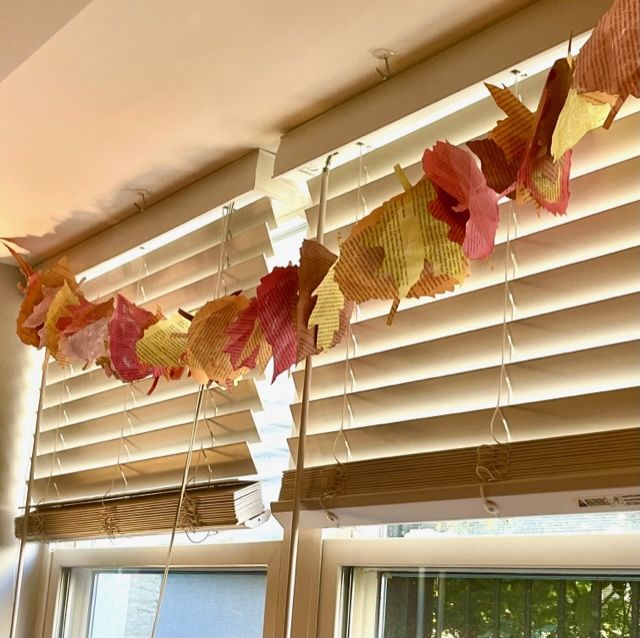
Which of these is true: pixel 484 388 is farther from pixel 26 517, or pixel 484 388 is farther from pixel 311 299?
pixel 26 517

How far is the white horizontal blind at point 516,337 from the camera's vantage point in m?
1.11

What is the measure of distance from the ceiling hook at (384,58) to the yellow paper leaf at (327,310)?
→ 1.42 feet

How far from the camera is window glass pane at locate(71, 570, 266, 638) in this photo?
1.69 meters

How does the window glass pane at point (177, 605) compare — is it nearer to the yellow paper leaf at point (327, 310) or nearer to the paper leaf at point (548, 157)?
the yellow paper leaf at point (327, 310)

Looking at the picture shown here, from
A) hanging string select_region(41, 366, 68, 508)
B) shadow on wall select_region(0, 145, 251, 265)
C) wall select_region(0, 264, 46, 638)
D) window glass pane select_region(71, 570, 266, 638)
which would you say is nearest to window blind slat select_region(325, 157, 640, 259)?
shadow on wall select_region(0, 145, 251, 265)

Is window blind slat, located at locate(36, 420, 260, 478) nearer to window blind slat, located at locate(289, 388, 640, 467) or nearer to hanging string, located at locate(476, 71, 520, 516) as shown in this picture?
window blind slat, located at locate(289, 388, 640, 467)

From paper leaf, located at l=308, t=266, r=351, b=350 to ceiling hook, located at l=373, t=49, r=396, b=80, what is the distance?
0.43 meters

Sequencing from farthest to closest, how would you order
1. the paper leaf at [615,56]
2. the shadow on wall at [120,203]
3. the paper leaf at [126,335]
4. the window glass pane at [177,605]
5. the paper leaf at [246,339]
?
the shadow on wall at [120,203] < the window glass pane at [177,605] < the paper leaf at [126,335] < the paper leaf at [246,339] < the paper leaf at [615,56]

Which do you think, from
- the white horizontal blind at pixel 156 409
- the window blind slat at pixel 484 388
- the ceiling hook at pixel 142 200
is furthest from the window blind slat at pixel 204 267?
the window blind slat at pixel 484 388

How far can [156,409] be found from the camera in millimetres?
1915

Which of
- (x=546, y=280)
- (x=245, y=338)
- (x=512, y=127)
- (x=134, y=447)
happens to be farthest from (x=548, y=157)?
(x=134, y=447)

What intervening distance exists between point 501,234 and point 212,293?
718 millimetres

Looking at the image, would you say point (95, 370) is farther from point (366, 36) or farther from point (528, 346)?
point (528, 346)

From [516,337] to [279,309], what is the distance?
0.96 ft
